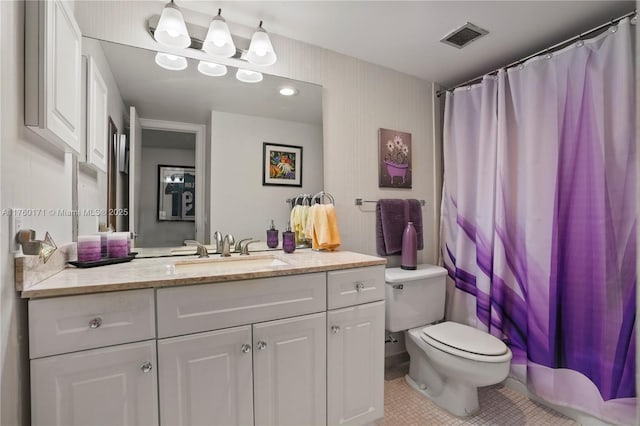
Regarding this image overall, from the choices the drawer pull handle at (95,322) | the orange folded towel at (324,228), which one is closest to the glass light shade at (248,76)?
the orange folded towel at (324,228)

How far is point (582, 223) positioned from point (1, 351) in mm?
2408

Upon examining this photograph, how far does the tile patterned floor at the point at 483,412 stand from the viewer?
1584mm

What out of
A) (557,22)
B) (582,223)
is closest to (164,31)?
(557,22)

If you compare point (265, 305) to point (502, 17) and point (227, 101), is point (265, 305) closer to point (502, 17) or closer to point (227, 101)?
point (227, 101)

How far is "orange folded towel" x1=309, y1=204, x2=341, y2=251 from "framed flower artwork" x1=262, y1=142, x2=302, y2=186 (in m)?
0.25

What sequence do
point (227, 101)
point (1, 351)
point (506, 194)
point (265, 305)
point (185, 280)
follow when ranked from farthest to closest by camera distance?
Result: point (506, 194) < point (227, 101) < point (265, 305) < point (185, 280) < point (1, 351)

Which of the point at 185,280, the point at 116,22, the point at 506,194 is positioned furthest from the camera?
the point at 506,194

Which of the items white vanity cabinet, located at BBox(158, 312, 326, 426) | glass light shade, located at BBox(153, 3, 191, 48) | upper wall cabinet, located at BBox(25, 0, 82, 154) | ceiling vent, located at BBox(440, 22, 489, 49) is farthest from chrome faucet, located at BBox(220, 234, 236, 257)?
ceiling vent, located at BBox(440, 22, 489, 49)

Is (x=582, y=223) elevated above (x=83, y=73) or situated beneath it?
situated beneath

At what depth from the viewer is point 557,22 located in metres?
1.60

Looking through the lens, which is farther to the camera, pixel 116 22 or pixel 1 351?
pixel 116 22

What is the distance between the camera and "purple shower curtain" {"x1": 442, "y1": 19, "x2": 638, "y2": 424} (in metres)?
1.42

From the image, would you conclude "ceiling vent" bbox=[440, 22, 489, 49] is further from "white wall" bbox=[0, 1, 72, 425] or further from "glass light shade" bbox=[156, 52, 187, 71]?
"white wall" bbox=[0, 1, 72, 425]

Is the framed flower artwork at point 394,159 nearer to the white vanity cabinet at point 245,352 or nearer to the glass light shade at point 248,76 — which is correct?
the glass light shade at point 248,76
